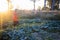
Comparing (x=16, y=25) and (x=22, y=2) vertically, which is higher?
(x=22, y=2)

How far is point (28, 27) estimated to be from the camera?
10.8 ft

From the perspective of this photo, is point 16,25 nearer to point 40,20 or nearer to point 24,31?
point 24,31

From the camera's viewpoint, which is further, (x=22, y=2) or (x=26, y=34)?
(x=22, y=2)

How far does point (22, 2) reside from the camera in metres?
3.54

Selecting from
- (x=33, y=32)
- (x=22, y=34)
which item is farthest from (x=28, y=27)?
(x=22, y=34)

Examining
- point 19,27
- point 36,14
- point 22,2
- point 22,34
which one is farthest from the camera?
point 36,14

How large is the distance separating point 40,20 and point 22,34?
0.87 m

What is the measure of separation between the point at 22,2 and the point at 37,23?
0.57 m

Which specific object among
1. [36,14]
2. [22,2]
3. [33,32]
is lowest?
[33,32]

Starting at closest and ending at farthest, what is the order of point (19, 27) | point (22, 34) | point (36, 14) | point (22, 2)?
point (22, 34) → point (19, 27) → point (22, 2) → point (36, 14)

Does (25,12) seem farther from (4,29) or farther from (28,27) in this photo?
(4,29)

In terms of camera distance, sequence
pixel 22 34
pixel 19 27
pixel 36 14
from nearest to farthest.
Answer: pixel 22 34, pixel 19 27, pixel 36 14

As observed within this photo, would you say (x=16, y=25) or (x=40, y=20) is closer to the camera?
(x=16, y=25)

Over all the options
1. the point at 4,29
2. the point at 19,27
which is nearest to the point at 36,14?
the point at 19,27
